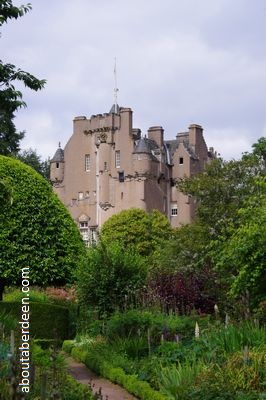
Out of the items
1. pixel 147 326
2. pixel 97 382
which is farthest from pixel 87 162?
pixel 97 382

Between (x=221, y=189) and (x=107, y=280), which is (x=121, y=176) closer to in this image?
(x=221, y=189)

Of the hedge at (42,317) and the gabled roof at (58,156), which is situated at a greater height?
the gabled roof at (58,156)

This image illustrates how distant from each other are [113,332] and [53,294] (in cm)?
1311

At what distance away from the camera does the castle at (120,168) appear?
209ft

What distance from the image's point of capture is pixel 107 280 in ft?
67.3

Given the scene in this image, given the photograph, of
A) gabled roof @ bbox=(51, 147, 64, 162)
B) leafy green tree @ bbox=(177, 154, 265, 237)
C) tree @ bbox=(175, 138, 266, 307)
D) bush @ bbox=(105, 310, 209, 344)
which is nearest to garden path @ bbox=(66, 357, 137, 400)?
bush @ bbox=(105, 310, 209, 344)

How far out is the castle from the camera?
6359 cm

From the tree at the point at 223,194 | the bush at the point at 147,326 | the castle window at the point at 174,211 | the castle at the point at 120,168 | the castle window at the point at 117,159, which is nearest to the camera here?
the bush at the point at 147,326

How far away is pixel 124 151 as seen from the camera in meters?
64.6

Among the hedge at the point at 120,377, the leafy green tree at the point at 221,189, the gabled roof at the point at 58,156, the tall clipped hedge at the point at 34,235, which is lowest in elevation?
the hedge at the point at 120,377

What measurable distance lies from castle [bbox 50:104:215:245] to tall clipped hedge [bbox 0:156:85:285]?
38001 millimetres

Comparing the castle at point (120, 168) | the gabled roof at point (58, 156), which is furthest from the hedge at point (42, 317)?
the gabled roof at point (58, 156)

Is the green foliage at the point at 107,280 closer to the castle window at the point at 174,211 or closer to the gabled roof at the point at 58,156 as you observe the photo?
the castle window at the point at 174,211

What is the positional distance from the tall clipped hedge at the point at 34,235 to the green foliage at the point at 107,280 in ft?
7.62
